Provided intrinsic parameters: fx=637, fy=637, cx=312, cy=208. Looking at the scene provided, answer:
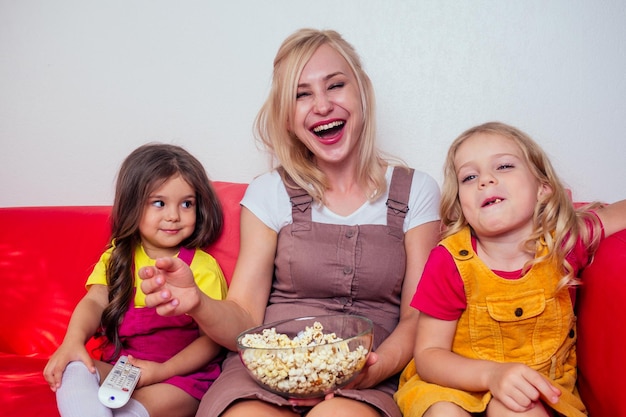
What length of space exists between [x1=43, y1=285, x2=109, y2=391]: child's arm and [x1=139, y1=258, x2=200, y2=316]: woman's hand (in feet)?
1.01

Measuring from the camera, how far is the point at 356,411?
114cm

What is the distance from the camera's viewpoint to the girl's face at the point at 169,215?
5.24 ft

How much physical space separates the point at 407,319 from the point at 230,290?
417 mm

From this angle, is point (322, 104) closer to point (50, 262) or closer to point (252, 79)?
point (252, 79)

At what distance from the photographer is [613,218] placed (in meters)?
1.33

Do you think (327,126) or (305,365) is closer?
(305,365)

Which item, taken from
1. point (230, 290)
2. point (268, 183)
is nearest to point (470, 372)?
point (230, 290)

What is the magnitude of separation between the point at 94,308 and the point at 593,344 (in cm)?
112

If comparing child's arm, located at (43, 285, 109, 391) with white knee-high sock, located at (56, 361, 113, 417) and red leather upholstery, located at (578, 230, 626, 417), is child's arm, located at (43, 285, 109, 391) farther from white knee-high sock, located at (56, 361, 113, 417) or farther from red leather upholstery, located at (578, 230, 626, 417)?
red leather upholstery, located at (578, 230, 626, 417)

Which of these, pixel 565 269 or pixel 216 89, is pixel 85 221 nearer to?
pixel 216 89

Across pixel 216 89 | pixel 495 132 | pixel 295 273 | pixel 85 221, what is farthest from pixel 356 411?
pixel 216 89

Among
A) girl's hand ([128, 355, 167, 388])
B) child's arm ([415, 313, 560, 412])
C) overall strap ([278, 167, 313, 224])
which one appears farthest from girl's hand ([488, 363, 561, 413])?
girl's hand ([128, 355, 167, 388])

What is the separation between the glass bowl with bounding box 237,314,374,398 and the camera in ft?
3.58

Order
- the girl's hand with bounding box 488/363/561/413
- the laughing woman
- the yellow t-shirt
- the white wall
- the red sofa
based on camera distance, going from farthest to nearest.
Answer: the white wall < the red sofa < the yellow t-shirt < the laughing woman < the girl's hand with bounding box 488/363/561/413
